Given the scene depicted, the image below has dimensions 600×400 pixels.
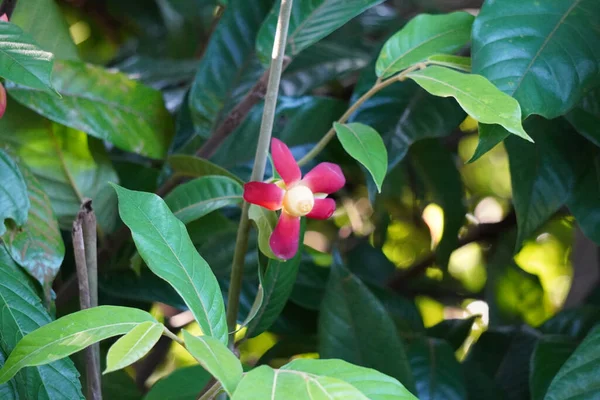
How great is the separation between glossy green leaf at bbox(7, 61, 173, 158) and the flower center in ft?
0.79

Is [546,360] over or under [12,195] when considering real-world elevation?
under

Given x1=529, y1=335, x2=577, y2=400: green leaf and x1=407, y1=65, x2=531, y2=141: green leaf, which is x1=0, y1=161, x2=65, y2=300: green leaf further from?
x1=529, y1=335, x2=577, y2=400: green leaf

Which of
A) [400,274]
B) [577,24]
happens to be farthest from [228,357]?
[400,274]

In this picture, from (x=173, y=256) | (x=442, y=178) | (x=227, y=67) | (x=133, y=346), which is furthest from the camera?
(x=442, y=178)

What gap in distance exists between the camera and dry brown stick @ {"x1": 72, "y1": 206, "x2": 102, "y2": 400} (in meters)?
0.42

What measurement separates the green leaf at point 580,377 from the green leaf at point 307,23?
0.34 meters

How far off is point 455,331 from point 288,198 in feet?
1.47

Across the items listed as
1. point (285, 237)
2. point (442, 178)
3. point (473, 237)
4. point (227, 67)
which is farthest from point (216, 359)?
point (473, 237)

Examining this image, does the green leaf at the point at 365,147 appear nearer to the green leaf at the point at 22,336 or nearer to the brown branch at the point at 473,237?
the green leaf at the point at 22,336

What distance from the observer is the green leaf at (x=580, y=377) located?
47cm

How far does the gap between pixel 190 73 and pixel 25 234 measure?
463 mm

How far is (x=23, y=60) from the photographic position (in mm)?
432

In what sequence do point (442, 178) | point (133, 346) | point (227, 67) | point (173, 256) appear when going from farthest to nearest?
point (442, 178)
point (227, 67)
point (173, 256)
point (133, 346)

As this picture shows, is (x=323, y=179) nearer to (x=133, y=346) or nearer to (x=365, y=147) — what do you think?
(x=365, y=147)
